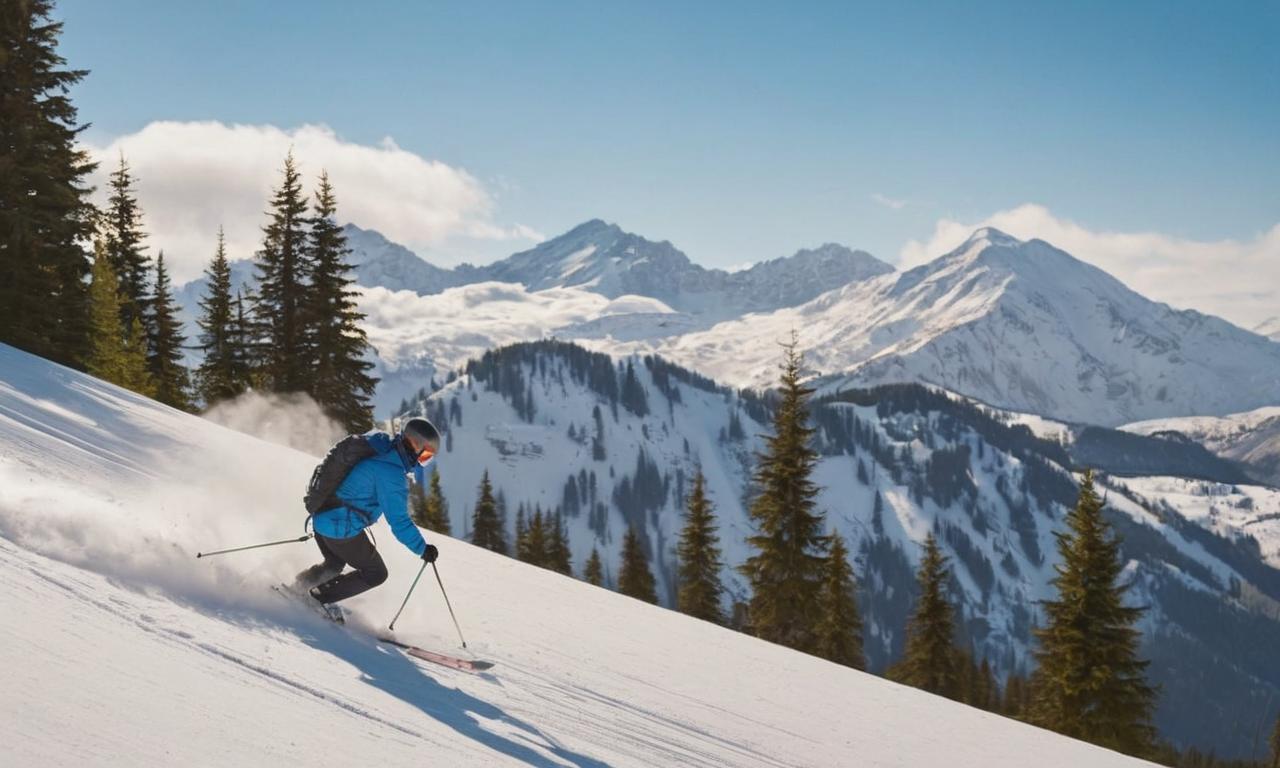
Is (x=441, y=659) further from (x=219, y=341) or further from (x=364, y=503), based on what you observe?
(x=219, y=341)

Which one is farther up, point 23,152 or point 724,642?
point 23,152

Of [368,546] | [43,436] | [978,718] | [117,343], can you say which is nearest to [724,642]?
[978,718]

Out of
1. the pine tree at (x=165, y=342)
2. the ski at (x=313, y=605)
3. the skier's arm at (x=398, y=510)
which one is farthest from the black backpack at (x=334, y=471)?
the pine tree at (x=165, y=342)

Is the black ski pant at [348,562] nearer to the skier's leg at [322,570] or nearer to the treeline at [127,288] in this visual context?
the skier's leg at [322,570]

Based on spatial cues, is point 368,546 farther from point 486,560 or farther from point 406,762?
point 486,560

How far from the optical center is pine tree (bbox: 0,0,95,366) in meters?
Result: 22.2

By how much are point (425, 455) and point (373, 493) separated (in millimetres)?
598

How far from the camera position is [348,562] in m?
7.67

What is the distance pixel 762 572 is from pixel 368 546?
24281 millimetres

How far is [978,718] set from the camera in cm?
1134

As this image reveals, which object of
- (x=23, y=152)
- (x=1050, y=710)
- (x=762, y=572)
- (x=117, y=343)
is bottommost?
(x=1050, y=710)

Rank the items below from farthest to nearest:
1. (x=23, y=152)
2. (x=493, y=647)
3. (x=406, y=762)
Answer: (x=23, y=152), (x=493, y=647), (x=406, y=762)

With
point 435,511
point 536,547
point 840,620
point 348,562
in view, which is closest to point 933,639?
point 840,620

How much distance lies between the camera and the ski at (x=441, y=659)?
24.3 feet
